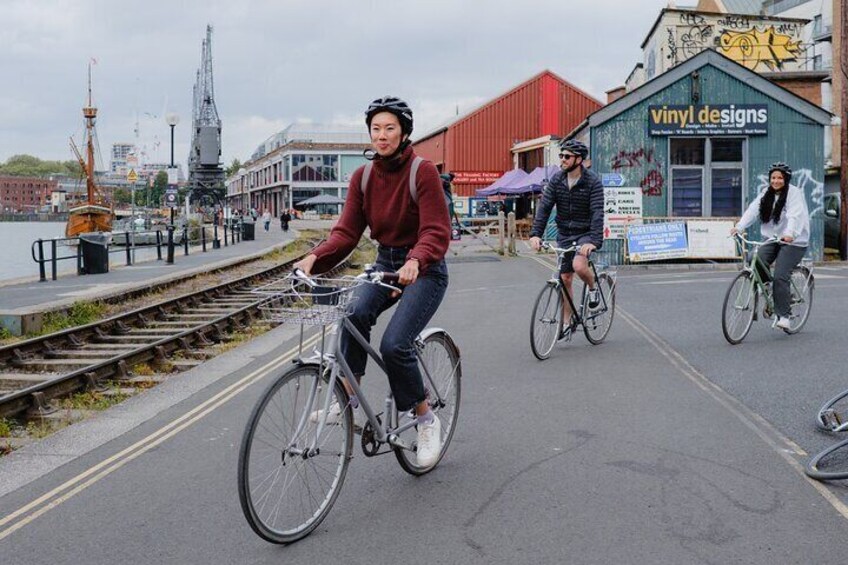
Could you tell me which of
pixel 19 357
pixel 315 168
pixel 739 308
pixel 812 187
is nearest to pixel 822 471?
pixel 739 308

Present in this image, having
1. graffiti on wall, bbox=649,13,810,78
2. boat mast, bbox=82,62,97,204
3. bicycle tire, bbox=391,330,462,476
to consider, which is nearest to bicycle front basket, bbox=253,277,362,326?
bicycle tire, bbox=391,330,462,476

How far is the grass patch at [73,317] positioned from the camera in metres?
13.0

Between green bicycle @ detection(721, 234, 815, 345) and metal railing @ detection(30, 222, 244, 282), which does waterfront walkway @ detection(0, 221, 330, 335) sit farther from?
green bicycle @ detection(721, 234, 815, 345)

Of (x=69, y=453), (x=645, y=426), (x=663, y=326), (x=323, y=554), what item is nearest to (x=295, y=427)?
(x=323, y=554)

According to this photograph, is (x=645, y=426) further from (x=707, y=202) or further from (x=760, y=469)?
(x=707, y=202)

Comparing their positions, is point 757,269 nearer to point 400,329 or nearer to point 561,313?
point 561,313

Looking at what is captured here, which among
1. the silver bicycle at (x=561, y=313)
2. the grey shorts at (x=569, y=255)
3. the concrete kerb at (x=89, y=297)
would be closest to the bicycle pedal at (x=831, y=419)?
the silver bicycle at (x=561, y=313)

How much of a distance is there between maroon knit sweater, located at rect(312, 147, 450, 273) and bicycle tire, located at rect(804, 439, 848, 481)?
2.31 meters

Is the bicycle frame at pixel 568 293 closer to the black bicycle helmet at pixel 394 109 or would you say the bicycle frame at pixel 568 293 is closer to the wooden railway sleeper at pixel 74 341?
the black bicycle helmet at pixel 394 109

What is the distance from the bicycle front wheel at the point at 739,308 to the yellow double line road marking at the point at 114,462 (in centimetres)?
480

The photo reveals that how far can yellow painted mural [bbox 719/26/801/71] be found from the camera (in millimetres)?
42344

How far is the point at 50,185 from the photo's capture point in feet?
644

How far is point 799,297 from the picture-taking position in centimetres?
1027

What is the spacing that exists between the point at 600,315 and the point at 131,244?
80.2 ft
